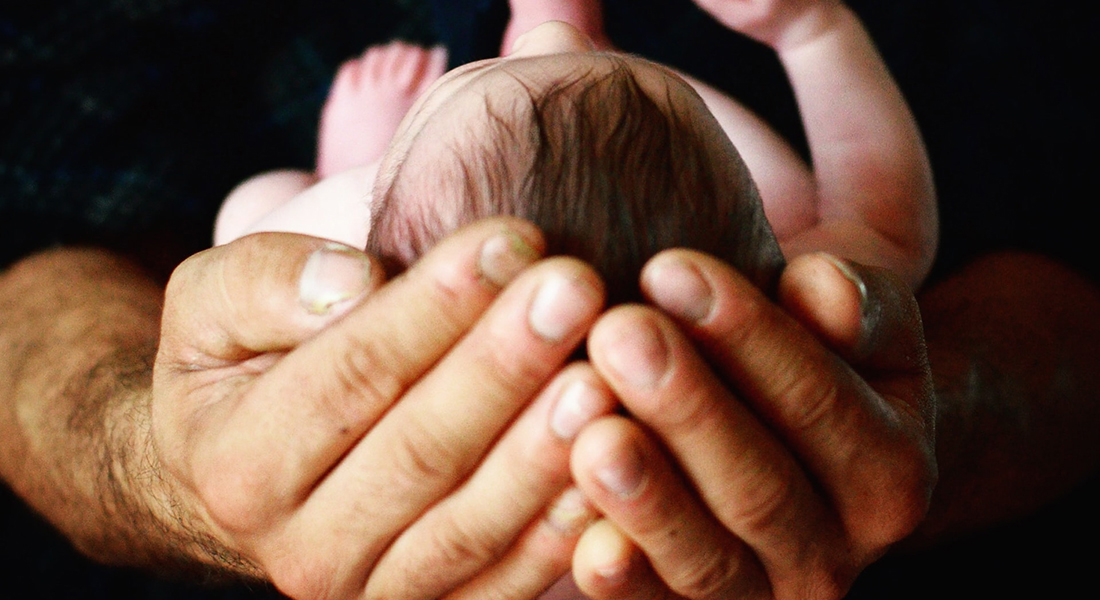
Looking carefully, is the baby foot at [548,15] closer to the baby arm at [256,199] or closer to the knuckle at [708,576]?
the baby arm at [256,199]

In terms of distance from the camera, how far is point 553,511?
454 millimetres

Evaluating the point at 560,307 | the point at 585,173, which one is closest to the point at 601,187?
the point at 585,173

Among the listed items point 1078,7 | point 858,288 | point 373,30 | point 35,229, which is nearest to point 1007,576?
point 1078,7

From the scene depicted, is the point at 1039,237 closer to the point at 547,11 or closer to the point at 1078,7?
the point at 1078,7

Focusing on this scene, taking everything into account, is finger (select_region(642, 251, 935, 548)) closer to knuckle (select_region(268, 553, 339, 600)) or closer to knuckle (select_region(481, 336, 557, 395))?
knuckle (select_region(481, 336, 557, 395))

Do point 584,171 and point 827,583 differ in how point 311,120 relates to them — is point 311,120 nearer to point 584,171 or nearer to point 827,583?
point 584,171

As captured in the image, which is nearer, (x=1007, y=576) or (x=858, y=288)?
(x=858, y=288)

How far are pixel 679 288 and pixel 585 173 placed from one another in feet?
0.38

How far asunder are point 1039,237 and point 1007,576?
0.59 meters

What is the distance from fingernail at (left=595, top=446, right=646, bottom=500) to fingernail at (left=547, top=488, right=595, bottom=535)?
0.17ft

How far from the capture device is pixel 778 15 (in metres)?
0.86

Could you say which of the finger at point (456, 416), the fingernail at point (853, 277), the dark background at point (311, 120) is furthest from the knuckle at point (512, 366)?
the dark background at point (311, 120)

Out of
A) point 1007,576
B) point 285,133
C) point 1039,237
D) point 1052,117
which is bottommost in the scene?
point 1007,576

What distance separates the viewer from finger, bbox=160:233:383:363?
44 cm
